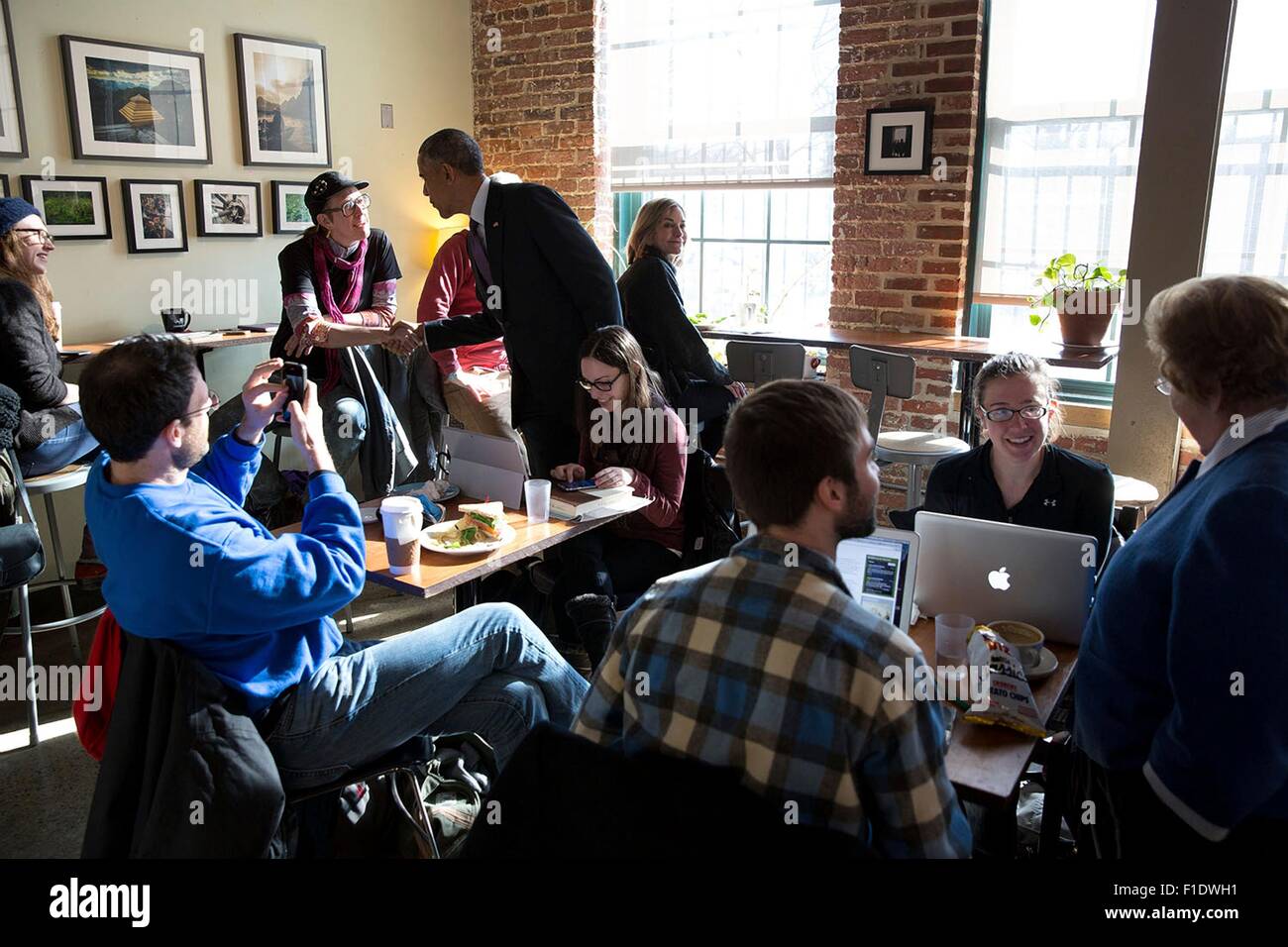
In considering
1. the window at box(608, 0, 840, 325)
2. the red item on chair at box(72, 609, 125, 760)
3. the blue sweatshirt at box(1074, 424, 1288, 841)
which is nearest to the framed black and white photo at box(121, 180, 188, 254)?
the window at box(608, 0, 840, 325)

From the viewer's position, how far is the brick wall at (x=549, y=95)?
239 inches

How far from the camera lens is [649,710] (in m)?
1.37

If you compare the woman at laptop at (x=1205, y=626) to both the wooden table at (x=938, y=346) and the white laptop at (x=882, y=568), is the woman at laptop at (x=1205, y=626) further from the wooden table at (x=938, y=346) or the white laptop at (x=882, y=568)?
the wooden table at (x=938, y=346)

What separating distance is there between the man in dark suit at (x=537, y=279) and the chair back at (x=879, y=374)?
137 centimetres

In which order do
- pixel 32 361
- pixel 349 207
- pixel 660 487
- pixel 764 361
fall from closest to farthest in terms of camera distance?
pixel 660 487
pixel 32 361
pixel 349 207
pixel 764 361

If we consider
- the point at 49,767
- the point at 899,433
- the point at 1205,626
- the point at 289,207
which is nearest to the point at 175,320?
the point at 289,207

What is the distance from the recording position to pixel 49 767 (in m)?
2.96

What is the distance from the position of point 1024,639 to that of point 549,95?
5.24m

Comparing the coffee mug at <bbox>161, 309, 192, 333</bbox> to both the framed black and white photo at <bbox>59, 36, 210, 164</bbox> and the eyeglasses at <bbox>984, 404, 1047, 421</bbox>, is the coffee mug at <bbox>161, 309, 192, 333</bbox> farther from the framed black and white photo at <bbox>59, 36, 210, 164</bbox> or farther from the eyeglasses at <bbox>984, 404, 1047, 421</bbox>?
the eyeglasses at <bbox>984, 404, 1047, 421</bbox>

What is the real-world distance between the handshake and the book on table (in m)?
1.16

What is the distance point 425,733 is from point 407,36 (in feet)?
16.6

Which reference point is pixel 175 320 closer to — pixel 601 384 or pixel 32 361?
pixel 32 361
